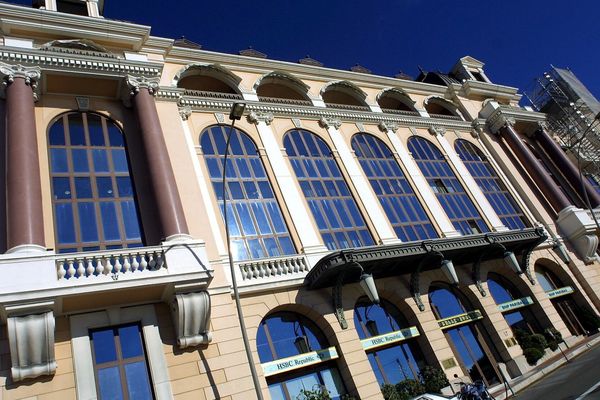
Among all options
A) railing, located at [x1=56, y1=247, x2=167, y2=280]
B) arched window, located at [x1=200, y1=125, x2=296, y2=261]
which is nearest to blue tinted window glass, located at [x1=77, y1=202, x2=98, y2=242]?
railing, located at [x1=56, y1=247, x2=167, y2=280]

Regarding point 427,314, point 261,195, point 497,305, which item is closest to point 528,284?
point 497,305

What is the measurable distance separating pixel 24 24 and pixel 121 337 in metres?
14.5

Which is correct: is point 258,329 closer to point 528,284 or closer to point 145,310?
point 145,310

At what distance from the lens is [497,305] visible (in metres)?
23.3

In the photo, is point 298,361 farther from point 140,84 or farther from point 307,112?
point 307,112

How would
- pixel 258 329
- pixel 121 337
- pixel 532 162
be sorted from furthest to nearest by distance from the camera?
pixel 532 162, pixel 258 329, pixel 121 337

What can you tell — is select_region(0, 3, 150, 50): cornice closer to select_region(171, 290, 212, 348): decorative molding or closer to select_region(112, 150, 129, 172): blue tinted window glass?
select_region(112, 150, 129, 172): blue tinted window glass

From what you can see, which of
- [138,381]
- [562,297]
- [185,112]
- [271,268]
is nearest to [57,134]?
[185,112]

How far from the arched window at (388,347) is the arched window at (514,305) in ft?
23.8

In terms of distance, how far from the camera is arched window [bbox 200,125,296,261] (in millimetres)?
18953

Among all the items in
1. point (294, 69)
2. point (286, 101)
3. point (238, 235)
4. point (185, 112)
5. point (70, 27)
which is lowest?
point (238, 235)

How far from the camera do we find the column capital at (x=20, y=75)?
16.4 m

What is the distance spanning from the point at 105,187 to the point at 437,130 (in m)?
23.3

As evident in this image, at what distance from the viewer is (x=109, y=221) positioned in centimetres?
1611
